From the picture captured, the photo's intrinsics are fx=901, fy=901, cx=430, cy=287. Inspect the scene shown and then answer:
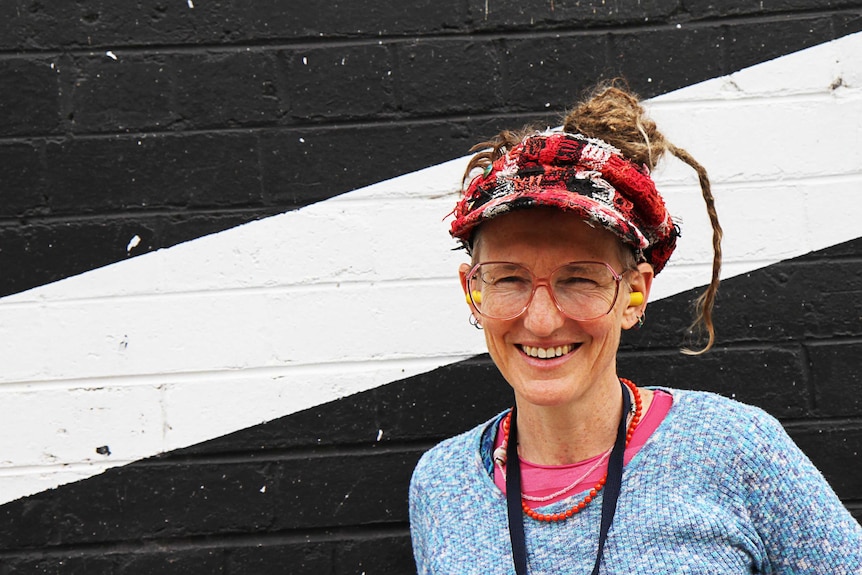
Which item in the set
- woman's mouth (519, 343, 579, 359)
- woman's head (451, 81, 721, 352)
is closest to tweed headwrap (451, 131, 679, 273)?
woman's head (451, 81, 721, 352)

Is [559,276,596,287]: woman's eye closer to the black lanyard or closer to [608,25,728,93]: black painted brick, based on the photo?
the black lanyard

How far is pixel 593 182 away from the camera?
5.58 feet

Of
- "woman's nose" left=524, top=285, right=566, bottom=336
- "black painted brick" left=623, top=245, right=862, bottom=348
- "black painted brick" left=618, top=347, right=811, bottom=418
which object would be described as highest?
"woman's nose" left=524, top=285, right=566, bottom=336

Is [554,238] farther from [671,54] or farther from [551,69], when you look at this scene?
[671,54]

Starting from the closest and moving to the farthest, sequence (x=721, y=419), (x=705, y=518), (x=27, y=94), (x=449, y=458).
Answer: (x=705, y=518), (x=721, y=419), (x=449, y=458), (x=27, y=94)

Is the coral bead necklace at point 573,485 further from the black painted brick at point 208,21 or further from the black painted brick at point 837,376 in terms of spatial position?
the black painted brick at point 208,21

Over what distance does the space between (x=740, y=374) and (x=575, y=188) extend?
1.14m

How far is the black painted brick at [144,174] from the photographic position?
2.51m

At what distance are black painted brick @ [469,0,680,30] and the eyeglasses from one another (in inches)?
40.0

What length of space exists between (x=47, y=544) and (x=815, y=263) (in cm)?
230

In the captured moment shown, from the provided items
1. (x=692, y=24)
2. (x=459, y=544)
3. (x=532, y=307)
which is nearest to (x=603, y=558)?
(x=459, y=544)

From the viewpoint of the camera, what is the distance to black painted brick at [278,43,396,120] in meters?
2.52

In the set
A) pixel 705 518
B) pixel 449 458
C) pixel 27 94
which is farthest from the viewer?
pixel 27 94

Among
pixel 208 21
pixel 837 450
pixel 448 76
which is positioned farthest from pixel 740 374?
pixel 208 21
